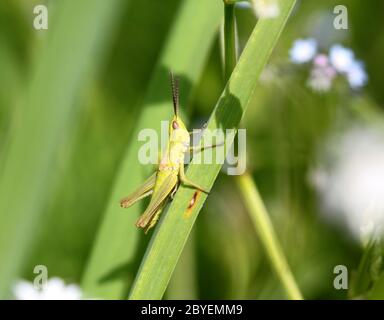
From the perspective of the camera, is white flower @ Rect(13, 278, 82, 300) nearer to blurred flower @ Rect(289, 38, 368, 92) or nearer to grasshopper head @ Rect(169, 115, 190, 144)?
grasshopper head @ Rect(169, 115, 190, 144)

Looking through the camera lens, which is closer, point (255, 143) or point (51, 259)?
point (51, 259)

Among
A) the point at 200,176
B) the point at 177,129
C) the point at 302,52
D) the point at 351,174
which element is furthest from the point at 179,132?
the point at 351,174

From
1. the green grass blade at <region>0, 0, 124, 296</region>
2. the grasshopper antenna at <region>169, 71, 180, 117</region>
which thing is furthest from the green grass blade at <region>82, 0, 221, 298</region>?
the green grass blade at <region>0, 0, 124, 296</region>

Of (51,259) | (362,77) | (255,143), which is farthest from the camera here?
(255,143)

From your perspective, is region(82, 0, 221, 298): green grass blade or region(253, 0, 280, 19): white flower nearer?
region(253, 0, 280, 19): white flower

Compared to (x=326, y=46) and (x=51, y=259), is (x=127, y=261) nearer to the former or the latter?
(x=51, y=259)

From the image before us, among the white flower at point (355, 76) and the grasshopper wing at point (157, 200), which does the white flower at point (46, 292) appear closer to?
the grasshopper wing at point (157, 200)
